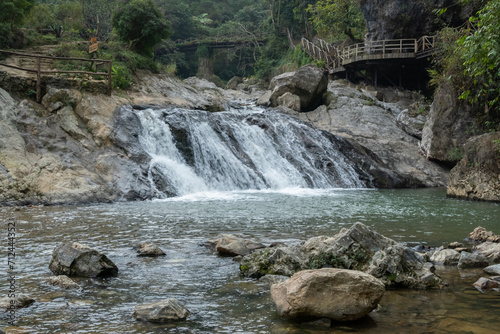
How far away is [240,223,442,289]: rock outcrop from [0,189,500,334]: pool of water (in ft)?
0.67

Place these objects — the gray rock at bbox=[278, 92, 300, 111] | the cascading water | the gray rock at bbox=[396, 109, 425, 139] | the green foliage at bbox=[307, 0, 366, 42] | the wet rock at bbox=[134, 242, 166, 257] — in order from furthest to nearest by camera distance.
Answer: the green foliage at bbox=[307, 0, 366, 42] → the gray rock at bbox=[278, 92, 300, 111] → the gray rock at bbox=[396, 109, 425, 139] → the cascading water → the wet rock at bbox=[134, 242, 166, 257]

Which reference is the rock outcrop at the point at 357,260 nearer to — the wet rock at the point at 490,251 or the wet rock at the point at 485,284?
the wet rock at the point at 485,284

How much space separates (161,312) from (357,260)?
8.30ft

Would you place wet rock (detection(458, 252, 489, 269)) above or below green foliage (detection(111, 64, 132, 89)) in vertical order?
below

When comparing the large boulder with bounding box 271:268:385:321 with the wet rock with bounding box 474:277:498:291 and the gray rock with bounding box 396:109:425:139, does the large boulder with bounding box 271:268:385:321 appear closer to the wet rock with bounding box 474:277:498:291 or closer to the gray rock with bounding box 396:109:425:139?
the wet rock with bounding box 474:277:498:291

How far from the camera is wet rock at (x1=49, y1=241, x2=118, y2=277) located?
210 inches

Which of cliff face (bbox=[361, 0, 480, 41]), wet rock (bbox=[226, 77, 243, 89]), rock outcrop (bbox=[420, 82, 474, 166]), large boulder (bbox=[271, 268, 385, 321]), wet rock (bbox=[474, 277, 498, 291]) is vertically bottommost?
wet rock (bbox=[474, 277, 498, 291])

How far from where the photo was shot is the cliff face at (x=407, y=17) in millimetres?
28062

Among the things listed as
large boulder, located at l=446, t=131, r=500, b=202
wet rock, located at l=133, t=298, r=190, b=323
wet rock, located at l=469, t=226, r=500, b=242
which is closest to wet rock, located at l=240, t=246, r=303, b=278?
wet rock, located at l=133, t=298, r=190, b=323

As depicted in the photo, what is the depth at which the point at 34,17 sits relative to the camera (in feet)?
83.4

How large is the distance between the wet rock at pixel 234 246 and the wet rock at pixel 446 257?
2.62 meters

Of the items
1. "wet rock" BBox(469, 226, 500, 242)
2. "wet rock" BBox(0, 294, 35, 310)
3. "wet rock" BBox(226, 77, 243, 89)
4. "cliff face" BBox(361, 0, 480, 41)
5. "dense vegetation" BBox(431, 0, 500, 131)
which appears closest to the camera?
"wet rock" BBox(0, 294, 35, 310)

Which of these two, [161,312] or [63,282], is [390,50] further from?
[161,312]

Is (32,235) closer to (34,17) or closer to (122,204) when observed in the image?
(122,204)
